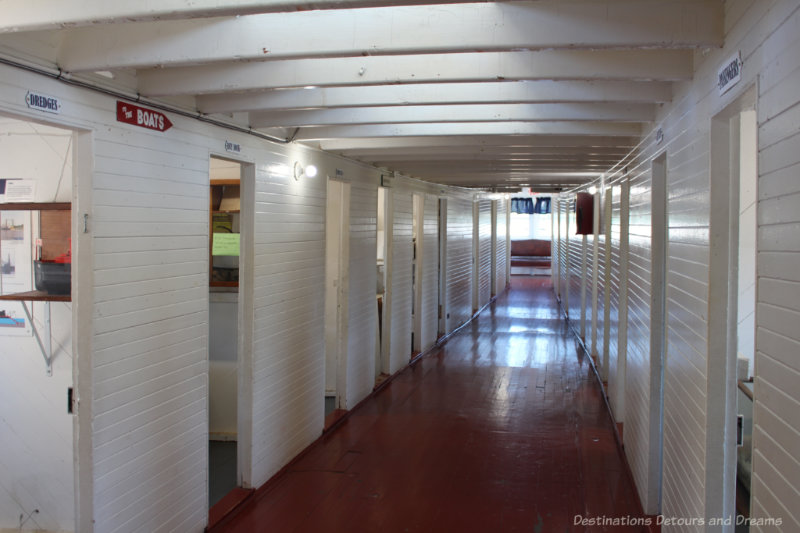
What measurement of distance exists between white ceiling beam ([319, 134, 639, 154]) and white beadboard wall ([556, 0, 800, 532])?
0.51 m

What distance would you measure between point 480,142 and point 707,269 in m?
3.07

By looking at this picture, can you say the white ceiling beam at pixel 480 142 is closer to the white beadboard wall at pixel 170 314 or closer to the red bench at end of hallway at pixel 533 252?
the white beadboard wall at pixel 170 314

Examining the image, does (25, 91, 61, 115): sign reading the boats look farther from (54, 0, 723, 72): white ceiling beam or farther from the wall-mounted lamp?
the wall-mounted lamp

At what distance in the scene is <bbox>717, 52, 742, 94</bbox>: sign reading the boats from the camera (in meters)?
2.21

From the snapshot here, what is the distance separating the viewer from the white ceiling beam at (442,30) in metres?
2.40

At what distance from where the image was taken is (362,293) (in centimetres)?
706

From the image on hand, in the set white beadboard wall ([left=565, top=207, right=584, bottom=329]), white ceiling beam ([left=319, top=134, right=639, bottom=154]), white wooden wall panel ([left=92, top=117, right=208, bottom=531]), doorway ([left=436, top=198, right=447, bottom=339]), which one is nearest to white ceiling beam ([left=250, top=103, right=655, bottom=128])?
white wooden wall panel ([left=92, top=117, right=208, bottom=531])

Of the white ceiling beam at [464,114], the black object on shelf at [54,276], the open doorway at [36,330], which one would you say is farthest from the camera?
the white ceiling beam at [464,114]

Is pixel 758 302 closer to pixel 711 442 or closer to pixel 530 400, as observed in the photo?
pixel 711 442

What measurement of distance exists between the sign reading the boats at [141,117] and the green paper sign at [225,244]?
147 cm

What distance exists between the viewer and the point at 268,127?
4.49 meters

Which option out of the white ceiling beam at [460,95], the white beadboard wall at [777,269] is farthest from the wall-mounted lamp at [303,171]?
the white beadboard wall at [777,269]

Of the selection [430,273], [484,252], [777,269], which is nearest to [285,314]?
[777,269]

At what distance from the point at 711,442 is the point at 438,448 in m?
3.29
